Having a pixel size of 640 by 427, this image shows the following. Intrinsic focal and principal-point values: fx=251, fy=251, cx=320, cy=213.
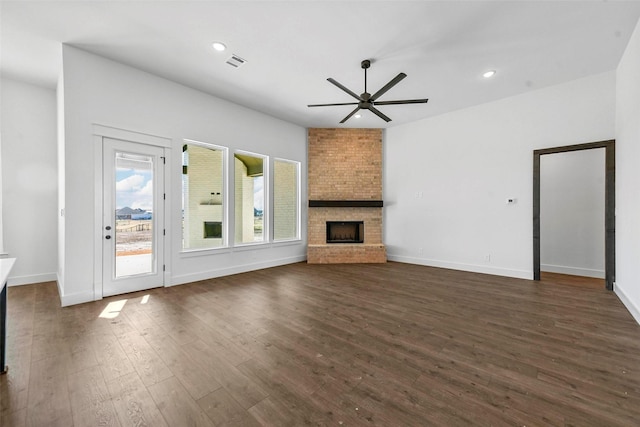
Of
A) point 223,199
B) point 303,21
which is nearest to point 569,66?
point 303,21

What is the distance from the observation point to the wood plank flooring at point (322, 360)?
1.50 m

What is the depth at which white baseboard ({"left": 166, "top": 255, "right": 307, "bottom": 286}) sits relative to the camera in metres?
4.25

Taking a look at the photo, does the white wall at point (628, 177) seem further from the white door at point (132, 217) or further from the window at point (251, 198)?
the white door at point (132, 217)

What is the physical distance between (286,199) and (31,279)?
4.68 meters

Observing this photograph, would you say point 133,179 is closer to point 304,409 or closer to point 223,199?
point 223,199

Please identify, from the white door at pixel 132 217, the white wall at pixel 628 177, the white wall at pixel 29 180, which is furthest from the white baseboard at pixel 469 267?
the white wall at pixel 29 180

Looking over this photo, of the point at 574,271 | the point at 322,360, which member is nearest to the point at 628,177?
the point at 574,271

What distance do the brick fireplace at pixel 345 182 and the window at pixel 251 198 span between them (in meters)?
1.25

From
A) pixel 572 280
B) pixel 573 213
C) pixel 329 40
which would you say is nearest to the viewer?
pixel 329 40

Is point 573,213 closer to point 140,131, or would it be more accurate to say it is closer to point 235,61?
point 235,61

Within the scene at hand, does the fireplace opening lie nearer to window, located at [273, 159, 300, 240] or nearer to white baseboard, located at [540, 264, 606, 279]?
window, located at [273, 159, 300, 240]

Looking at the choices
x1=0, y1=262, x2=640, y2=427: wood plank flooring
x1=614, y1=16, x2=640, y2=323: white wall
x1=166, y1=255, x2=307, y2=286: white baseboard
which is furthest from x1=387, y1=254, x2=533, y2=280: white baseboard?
x1=166, y1=255, x2=307, y2=286: white baseboard

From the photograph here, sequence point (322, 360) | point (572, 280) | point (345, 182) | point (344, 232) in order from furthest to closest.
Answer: point (344, 232) < point (345, 182) < point (572, 280) < point (322, 360)

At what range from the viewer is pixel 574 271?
4910mm
